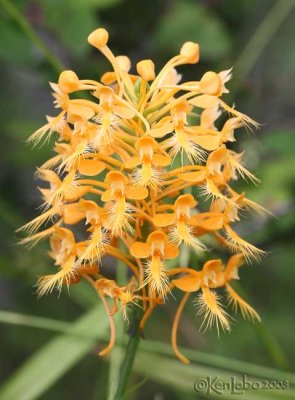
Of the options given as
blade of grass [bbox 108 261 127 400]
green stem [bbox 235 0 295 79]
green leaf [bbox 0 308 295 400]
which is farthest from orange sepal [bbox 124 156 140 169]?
green stem [bbox 235 0 295 79]

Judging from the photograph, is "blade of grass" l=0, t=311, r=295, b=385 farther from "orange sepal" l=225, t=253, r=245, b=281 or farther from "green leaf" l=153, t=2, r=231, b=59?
"green leaf" l=153, t=2, r=231, b=59

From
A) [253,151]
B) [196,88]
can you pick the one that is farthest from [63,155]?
[253,151]

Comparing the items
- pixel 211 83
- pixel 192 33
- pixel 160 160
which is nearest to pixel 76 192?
pixel 160 160

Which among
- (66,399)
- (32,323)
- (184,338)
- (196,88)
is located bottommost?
(66,399)

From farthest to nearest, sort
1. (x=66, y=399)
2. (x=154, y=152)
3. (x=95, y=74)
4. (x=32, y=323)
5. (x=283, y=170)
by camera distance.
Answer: (x=66, y=399) < (x=95, y=74) < (x=283, y=170) < (x=32, y=323) < (x=154, y=152)

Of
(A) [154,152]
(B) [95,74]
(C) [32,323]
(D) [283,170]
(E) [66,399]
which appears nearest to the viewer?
(A) [154,152]

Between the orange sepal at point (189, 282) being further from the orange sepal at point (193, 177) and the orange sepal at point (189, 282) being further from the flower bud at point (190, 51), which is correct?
the flower bud at point (190, 51)

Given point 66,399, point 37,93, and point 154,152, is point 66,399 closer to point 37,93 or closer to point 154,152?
point 37,93

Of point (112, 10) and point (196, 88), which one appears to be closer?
point (196, 88)
